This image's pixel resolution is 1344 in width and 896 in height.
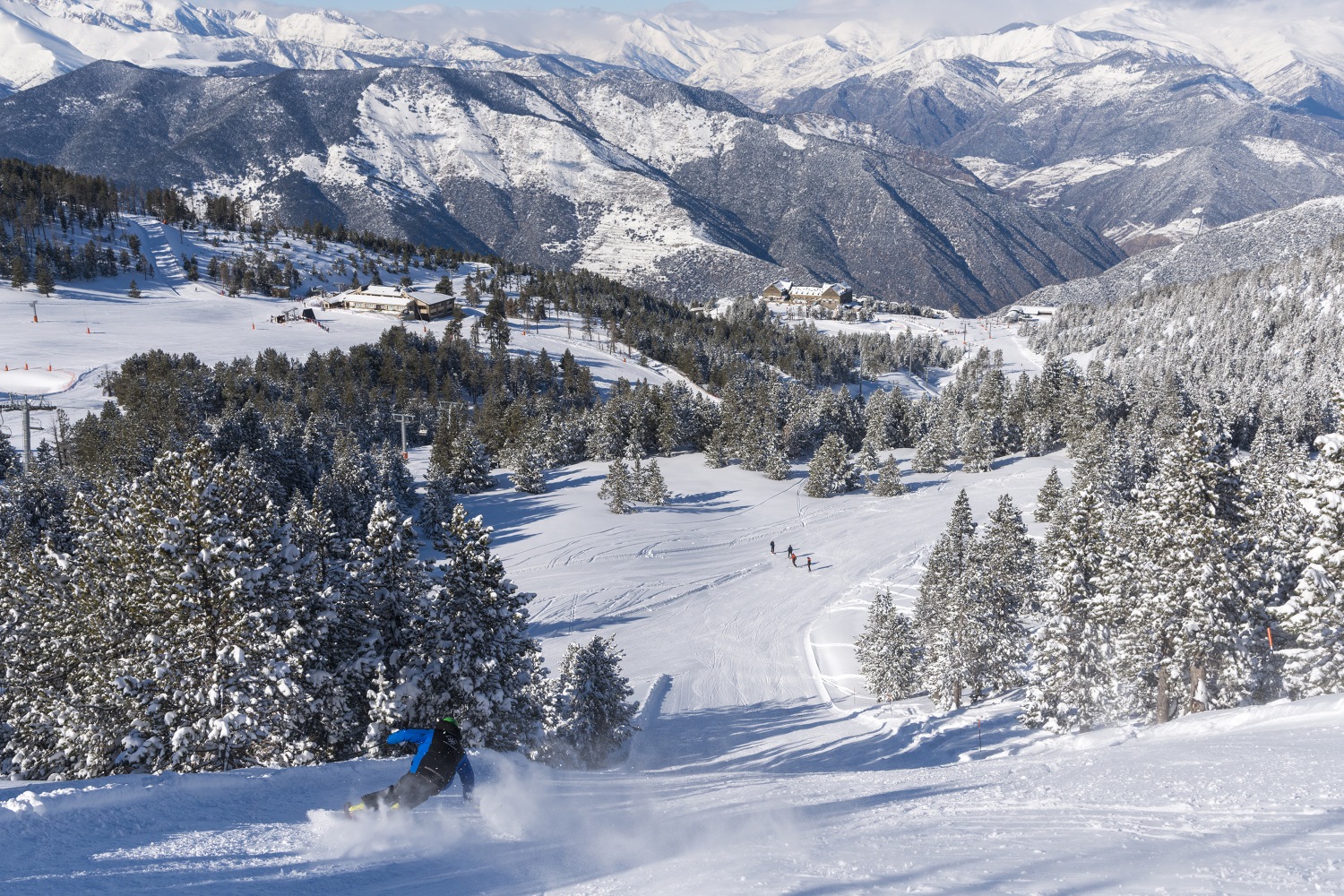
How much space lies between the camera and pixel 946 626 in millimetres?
35625

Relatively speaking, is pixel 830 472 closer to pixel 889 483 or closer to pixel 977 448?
pixel 889 483

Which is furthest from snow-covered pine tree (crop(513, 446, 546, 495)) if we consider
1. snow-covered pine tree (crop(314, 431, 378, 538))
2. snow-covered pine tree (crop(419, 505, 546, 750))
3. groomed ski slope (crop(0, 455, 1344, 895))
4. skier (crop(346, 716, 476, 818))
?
skier (crop(346, 716, 476, 818))

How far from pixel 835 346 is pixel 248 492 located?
151m

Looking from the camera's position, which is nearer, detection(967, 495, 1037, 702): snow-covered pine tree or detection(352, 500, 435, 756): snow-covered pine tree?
detection(352, 500, 435, 756): snow-covered pine tree

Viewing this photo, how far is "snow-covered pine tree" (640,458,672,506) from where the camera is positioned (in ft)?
228

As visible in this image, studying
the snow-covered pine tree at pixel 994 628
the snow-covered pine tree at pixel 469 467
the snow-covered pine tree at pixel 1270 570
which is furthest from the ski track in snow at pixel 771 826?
the snow-covered pine tree at pixel 469 467

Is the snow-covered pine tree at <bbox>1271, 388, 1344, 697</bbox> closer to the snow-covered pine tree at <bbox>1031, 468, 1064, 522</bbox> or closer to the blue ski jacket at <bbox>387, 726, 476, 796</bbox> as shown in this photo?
the blue ski jacket at <bbox>387, 726, 476, 796</bbox>

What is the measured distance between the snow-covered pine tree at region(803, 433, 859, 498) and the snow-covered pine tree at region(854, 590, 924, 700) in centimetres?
3375

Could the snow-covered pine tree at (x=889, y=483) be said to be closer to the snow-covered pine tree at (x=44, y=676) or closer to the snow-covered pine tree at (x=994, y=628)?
the snow-covered pine tree at (x=994, y=628)

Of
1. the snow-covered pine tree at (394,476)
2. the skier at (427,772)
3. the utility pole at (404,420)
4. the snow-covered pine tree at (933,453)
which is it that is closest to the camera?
the skier at (427,772)

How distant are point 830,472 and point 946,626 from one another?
39.8 meters

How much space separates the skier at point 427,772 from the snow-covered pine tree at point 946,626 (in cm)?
2758

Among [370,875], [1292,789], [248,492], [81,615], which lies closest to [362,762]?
[370,875]

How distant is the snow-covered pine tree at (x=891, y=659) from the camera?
127 ft
